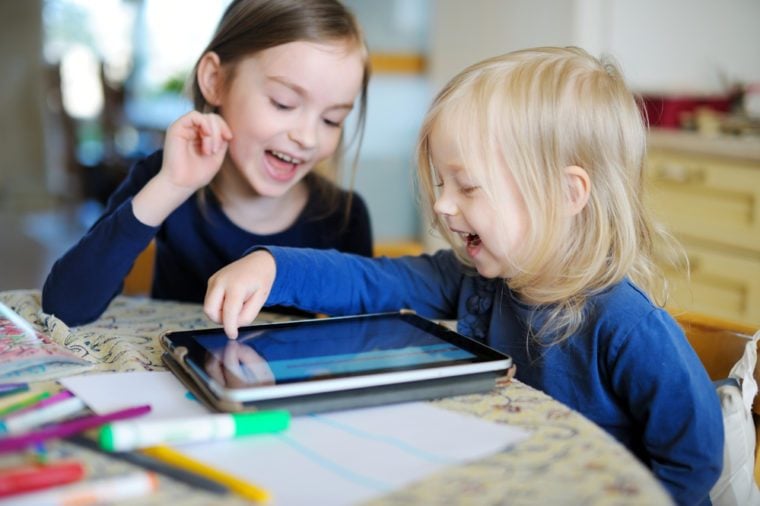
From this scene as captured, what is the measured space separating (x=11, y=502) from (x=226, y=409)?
174 millimetres

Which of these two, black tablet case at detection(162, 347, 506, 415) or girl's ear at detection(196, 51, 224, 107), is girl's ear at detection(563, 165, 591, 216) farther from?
girl's ear at detection(196, 51, 224, 107)

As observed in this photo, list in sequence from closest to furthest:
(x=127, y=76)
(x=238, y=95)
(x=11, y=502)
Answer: (x=11, y=502), (x=238, y=95), (x=127, y=76)

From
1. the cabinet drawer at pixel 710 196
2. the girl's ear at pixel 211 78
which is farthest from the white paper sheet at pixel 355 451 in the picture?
the cabinet drawer at pixel 710 196

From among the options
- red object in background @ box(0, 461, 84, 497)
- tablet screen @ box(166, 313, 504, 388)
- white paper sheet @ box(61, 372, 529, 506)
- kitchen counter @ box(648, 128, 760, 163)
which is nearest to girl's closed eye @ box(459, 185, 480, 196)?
tablet screen @ box(166, 313, 504, 388)

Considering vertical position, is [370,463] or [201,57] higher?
[201,57]

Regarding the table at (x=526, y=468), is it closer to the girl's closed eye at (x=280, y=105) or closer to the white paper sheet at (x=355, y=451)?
the white paper sheet at (x=355, y=451)

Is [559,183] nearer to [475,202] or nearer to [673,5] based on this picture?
[475,202]

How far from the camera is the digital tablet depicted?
0.66m

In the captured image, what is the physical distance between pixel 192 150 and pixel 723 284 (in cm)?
163

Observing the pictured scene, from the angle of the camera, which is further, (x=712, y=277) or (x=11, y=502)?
(x=712, y=277)

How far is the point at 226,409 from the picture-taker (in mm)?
641

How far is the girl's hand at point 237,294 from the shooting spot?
0.80 m

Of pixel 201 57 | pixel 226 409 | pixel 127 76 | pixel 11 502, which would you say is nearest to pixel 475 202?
pixel 226 409

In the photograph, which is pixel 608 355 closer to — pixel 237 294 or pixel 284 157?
pixel 237 294
